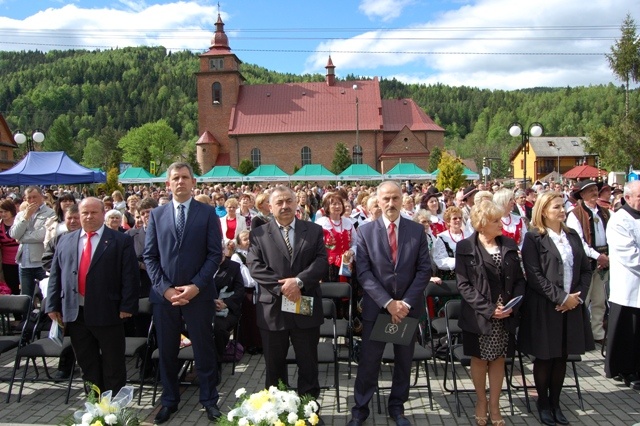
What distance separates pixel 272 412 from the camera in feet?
9.50

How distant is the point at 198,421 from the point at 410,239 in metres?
2.50

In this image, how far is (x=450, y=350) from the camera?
493cm

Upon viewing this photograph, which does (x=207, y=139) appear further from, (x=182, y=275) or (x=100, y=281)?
(x=182, y=275)

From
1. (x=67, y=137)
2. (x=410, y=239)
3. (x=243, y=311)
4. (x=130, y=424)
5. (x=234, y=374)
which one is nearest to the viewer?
(x=130, y=424)

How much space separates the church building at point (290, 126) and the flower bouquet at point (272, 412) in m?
54.5

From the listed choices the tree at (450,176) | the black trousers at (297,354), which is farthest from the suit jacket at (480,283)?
the tree at (450,176)

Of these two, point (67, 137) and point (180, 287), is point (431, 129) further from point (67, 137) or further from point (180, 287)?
point (67, 137)

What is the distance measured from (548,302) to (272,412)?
267 cm

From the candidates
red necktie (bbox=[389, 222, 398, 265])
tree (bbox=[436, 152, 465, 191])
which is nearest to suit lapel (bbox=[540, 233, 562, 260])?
red necktie (bbox=[389, 222, 398, 265])

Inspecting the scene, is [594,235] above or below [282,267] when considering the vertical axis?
below

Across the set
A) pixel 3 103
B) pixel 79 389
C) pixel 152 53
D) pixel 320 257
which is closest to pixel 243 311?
pixel 79 389

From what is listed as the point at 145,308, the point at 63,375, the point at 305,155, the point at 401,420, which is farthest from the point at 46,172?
the point at 305,155

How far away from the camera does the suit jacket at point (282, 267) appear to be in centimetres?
429

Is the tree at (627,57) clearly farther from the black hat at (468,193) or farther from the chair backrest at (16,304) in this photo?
the chair backrest at (16,304)
